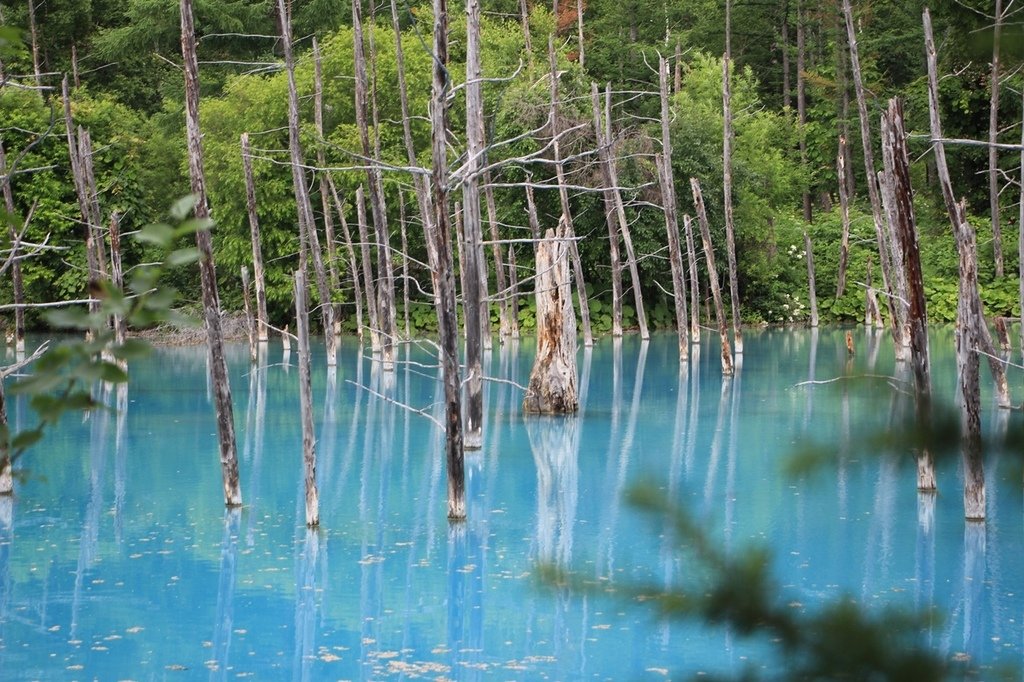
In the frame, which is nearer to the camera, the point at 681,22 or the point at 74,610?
the point at 74,610

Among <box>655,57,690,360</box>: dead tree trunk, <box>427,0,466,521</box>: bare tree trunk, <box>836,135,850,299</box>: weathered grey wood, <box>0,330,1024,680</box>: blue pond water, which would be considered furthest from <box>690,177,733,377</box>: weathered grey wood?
<box>427,0,466,521</box>: bare tree trunk

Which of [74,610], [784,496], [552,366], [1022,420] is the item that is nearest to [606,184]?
[552,366]

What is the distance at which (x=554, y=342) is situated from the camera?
1661cm

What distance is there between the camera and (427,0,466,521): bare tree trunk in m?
9.90

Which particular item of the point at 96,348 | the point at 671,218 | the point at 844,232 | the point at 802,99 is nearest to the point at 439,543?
the point at 96,348

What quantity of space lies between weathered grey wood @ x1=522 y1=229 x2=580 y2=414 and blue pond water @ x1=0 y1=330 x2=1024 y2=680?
1.71 ft

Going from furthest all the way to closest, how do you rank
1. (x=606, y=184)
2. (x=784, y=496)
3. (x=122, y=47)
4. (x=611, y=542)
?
1. (x=122, y=47)
2. (x=606, y=184)
3. (x=784, y=496)
4. (x=611, y=542)

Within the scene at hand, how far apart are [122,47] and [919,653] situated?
37.3 metres

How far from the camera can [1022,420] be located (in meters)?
1.43

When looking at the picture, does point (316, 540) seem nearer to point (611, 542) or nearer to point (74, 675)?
point (611, 542)

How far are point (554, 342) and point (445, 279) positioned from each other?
637 cm

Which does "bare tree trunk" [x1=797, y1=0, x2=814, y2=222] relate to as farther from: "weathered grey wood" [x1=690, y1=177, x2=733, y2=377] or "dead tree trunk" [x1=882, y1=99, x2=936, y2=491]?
"dead tree trunk" [x1=882, y1=99, x2=936, y2=491]

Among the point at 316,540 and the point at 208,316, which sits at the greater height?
the point at 208,316

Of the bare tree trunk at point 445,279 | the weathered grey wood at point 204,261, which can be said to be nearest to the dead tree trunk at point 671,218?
the bare tree trunk at point 445,279
